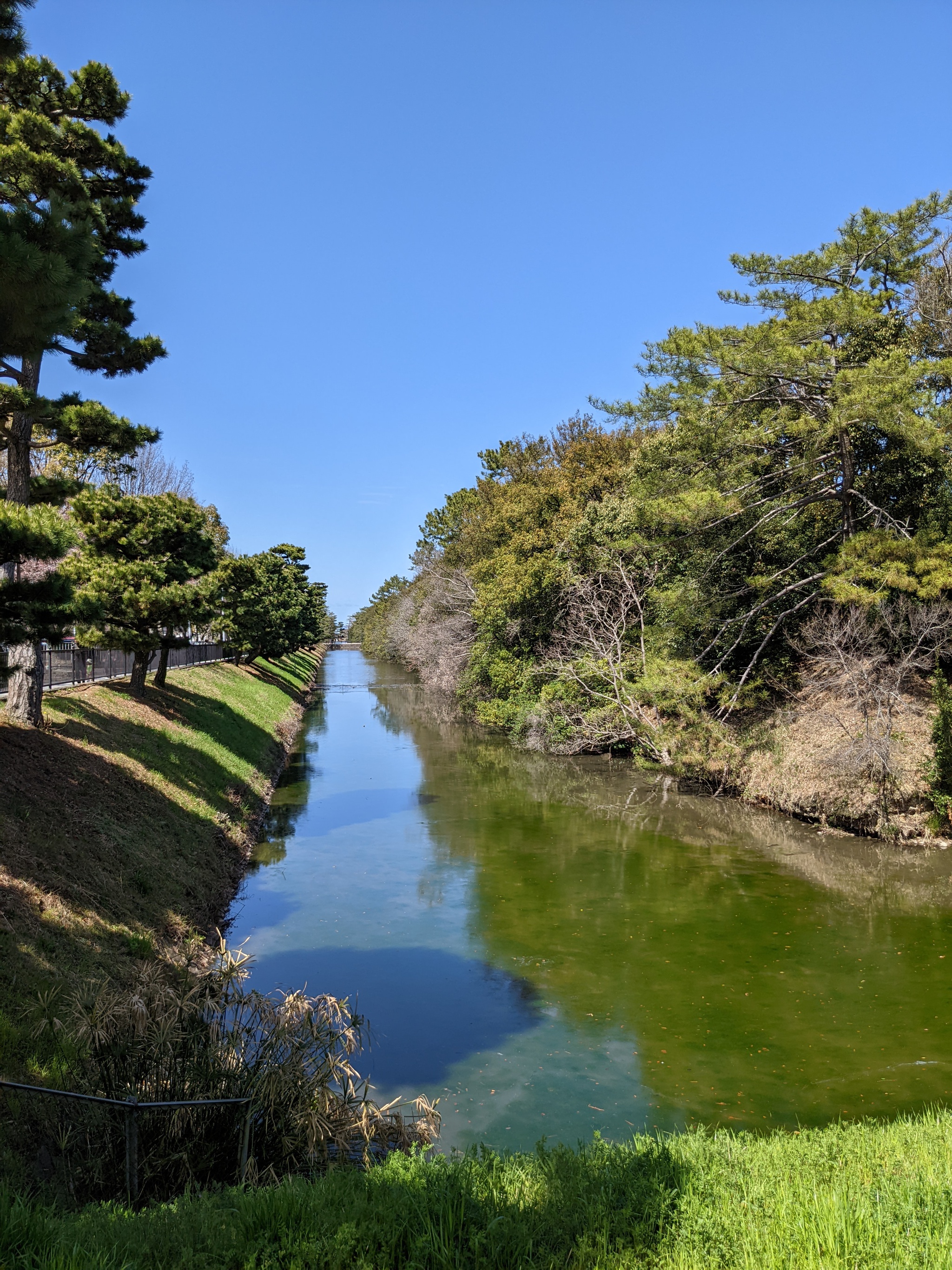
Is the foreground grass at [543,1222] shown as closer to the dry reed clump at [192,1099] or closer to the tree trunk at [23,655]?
the dry reed clump at [192,1099]

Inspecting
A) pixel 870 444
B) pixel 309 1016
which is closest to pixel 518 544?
pixel 870 444

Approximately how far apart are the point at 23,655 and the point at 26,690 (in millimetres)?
687

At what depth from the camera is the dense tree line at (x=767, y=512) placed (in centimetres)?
1952

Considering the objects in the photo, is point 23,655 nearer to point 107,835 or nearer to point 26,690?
point 26,690

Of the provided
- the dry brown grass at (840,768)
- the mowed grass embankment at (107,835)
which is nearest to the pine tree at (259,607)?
the mowed grass embankment at (107,835)

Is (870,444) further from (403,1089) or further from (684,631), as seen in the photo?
(403,1089)

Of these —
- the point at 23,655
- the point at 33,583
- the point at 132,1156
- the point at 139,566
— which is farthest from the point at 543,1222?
the point at 139,566

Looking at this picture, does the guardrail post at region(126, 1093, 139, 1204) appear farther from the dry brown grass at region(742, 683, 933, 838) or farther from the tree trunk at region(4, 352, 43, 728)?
the dry brown grass at region(742, 683, 933, 838)

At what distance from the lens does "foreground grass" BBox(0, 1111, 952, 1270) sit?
3.96 metres

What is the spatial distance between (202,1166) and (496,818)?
15.7m

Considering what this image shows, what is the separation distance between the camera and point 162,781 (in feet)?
54.0

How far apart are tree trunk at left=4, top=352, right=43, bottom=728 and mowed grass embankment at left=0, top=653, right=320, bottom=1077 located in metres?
0.53

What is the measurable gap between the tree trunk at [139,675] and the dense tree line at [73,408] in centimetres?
5

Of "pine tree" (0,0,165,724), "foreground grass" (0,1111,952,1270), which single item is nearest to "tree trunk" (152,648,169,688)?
"pine tree" (0,0,165,724)
